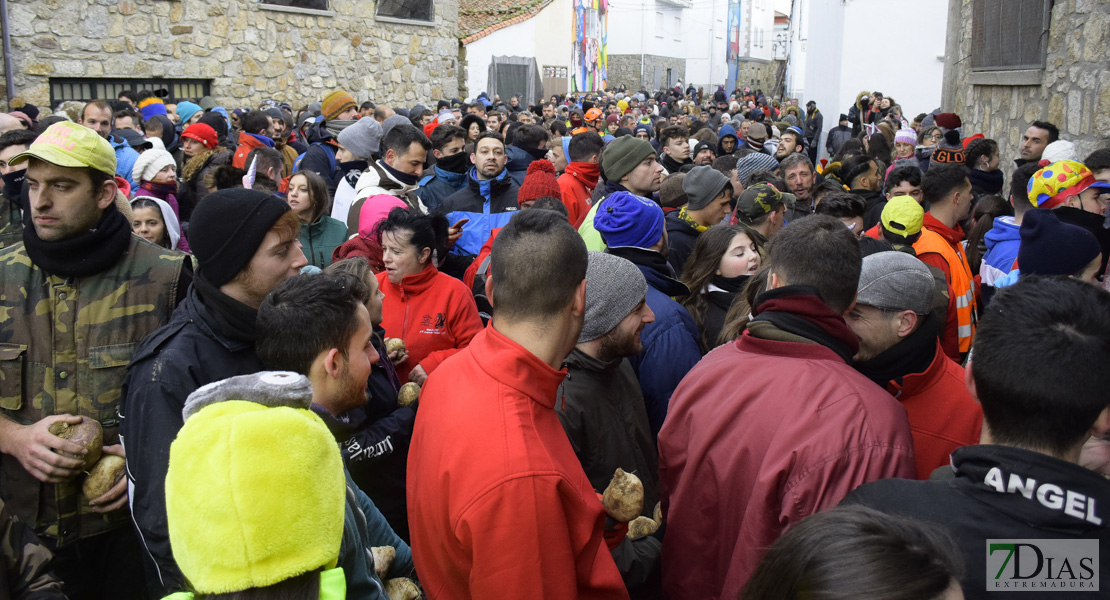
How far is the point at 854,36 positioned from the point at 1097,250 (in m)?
16.8

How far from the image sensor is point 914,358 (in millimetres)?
2521

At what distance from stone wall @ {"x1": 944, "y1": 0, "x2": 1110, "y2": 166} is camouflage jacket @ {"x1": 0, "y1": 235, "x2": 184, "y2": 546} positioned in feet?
22.4

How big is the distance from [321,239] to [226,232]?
280cm

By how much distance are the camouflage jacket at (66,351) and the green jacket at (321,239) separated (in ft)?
7.78

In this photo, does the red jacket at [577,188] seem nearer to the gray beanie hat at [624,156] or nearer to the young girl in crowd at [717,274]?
the gray beanie hat at [624,156]

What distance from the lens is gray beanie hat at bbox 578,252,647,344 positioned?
268 cm

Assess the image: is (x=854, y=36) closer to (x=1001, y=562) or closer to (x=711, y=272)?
(x=711, y=272)

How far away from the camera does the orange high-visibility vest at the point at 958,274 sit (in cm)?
451

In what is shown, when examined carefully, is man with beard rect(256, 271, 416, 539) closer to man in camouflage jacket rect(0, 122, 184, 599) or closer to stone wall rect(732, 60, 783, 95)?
man in camouflage jacket rect(0, 122, 184, 599)

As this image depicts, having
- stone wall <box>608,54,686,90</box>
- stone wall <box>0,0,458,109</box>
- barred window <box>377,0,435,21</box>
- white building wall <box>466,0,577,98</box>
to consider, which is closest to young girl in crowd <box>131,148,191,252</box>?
stone wall <box>0,0,458,109</box>

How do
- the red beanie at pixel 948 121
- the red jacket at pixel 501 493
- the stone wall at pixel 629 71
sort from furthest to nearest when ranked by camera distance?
the stone wall at pixel 629 71 → the red beanie at pixel 948 121 → the red jacket at pixel 501 493

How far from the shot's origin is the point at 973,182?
7.05 metres

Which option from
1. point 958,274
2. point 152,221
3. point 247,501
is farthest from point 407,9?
point 247,501

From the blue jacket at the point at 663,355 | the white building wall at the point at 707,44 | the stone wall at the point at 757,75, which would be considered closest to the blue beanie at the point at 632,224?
the blue jacket at the point at 663,355
